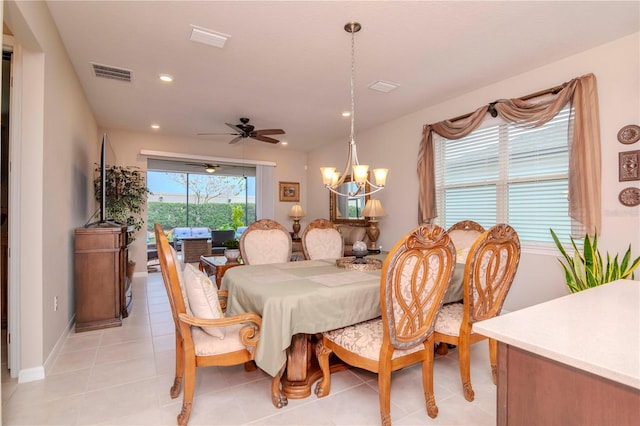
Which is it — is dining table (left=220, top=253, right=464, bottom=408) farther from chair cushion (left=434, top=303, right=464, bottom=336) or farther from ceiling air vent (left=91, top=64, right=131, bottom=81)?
ceiling air vent (left=91, top=64, right=131, bottom=81)

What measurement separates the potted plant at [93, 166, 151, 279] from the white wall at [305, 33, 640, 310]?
4.12 metres

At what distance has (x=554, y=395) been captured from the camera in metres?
0.80

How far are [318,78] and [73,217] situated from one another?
300cm

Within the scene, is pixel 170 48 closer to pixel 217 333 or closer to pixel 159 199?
pixel 217 333

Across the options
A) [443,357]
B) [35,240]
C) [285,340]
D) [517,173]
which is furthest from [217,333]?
[517,173]

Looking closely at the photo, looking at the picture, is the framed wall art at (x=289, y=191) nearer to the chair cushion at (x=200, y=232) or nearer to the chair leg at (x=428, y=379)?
the chair cushion at (x=200, y=232)

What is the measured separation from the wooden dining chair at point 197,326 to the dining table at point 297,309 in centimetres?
10

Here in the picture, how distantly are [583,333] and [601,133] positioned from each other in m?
2.85

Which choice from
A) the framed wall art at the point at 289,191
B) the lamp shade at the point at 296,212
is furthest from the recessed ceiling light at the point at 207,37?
the framed wall art at the point at 289,191

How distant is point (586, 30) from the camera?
2.64 metres

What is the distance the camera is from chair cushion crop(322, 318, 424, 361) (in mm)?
1721

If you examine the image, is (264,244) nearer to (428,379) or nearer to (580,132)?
(428,379)

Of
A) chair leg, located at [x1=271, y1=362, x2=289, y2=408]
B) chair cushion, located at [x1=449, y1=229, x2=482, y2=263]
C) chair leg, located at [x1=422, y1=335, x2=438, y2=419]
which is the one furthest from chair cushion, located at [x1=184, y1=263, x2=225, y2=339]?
chair cushion, located at [x1=449, y1=229, x2=482, y2=263]

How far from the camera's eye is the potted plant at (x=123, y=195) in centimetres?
486
